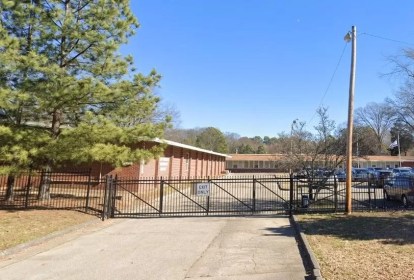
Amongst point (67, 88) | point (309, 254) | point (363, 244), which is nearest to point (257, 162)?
point (67, 88)

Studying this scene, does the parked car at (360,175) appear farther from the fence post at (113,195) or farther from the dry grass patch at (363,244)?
the fence post at (113,195)

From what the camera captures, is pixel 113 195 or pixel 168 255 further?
pixel 113 195

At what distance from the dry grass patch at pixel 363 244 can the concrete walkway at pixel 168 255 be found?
25.4 inches

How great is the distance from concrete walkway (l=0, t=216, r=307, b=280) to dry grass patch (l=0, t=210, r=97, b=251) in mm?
657

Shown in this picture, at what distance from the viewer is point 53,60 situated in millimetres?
15695

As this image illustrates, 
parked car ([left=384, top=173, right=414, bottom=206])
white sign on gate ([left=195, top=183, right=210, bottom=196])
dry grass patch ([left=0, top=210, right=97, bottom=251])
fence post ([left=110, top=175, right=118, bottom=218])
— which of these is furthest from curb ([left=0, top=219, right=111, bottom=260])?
parked car ([left=384, top=173, right=414, bottom=206])

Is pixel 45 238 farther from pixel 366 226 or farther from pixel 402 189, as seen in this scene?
pixel 402 189

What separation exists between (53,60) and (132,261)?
33.7 feet

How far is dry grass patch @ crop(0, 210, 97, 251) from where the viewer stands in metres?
10.6

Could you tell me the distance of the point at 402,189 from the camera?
18.8 meters

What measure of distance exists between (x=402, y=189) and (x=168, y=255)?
1415cm

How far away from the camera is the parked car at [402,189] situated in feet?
58.9

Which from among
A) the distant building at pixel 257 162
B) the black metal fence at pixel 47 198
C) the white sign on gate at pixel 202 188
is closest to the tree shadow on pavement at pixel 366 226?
the white sign on gate at pixel 202 188

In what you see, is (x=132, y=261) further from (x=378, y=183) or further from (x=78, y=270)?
(x=378, y=183)
